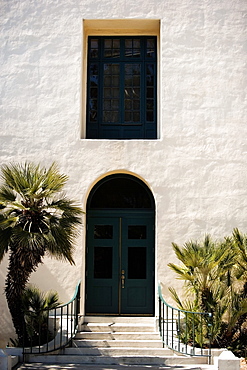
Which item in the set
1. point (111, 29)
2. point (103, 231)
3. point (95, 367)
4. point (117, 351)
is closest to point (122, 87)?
point (111, 29)

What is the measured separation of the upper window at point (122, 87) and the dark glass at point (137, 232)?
226cm

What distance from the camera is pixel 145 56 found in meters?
14.2

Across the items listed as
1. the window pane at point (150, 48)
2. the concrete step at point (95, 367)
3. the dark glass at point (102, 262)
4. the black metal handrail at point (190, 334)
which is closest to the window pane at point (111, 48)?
the window pane at point (150, 48)

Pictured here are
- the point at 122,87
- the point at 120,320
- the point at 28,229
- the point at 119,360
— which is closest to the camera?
the point at 28,229

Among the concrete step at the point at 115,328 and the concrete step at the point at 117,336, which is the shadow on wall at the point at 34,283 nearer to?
the concrete step at the point at 115,328

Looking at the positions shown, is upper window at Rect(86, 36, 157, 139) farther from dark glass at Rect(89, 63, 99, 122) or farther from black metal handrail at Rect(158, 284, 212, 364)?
black metal handrail at Rect(158, 284, 212, 364)

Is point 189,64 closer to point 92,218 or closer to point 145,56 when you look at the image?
point 145,56

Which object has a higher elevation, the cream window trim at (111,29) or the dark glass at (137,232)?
the cream window trim at (111,29)

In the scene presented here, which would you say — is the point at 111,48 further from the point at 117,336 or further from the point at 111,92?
the point at 117,336

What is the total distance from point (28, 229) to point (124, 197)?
11.3 feet

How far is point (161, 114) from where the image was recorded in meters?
13.4

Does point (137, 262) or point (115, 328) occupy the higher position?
point (137, 262)

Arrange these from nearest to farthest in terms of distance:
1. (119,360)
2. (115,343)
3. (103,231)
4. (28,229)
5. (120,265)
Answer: (28,229)
(119,360)
(115,343)
(120,265)
(103,231)

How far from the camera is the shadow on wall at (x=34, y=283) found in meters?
12.5
